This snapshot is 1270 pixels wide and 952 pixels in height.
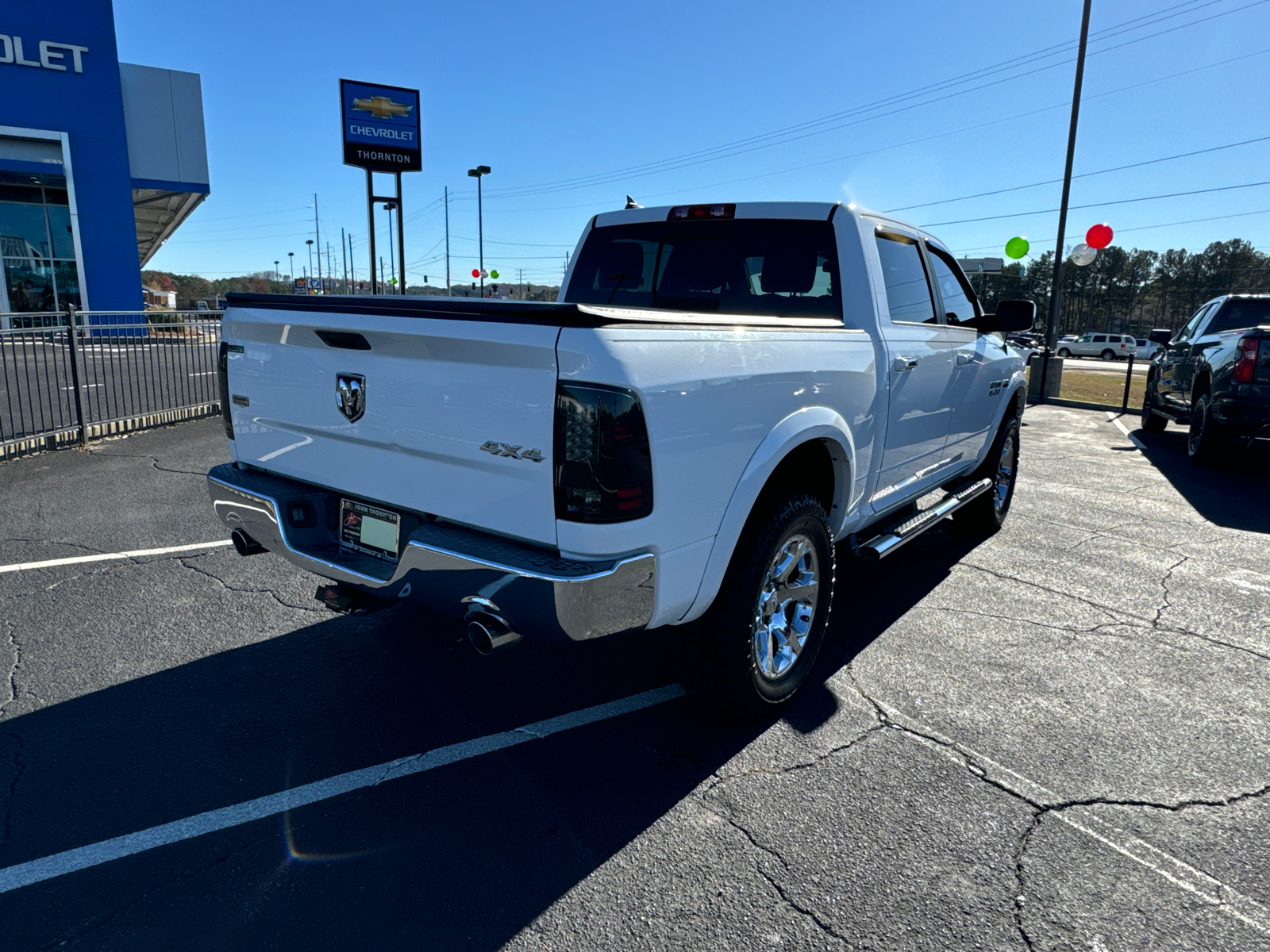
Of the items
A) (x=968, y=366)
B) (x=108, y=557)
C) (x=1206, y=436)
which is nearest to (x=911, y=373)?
(x=968, y=366)

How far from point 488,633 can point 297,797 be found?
→ 972mm

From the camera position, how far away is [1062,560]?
18.3 ft

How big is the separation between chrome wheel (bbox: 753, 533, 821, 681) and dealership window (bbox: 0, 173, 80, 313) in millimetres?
28450

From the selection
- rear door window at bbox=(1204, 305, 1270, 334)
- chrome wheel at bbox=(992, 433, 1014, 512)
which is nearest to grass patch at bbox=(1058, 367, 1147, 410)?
rear door window at bbox=(1204, 305, 1270, 334)

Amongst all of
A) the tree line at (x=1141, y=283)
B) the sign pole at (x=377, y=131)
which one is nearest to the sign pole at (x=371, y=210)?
the sign pole at (x=377, y=131)

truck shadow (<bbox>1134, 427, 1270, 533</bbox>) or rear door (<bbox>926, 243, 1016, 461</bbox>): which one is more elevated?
rear door (<bbox>926, 243, 1016, 461</bbox>)

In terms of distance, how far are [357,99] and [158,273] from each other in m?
118

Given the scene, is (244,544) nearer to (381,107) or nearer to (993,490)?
(993,490)

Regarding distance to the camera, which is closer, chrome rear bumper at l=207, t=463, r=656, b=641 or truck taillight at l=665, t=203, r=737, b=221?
chrome rear bumper at l=207, t=463, r=656, b=641

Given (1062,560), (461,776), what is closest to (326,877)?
(461,776)

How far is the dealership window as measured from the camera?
25406 millimetres

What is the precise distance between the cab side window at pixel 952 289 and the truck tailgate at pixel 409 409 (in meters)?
3.49

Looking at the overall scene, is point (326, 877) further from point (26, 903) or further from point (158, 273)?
point (158, 273)

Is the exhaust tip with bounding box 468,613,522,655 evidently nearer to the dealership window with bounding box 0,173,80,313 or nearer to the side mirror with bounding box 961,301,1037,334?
the side mirror with bounding box 961,301,1037,334
